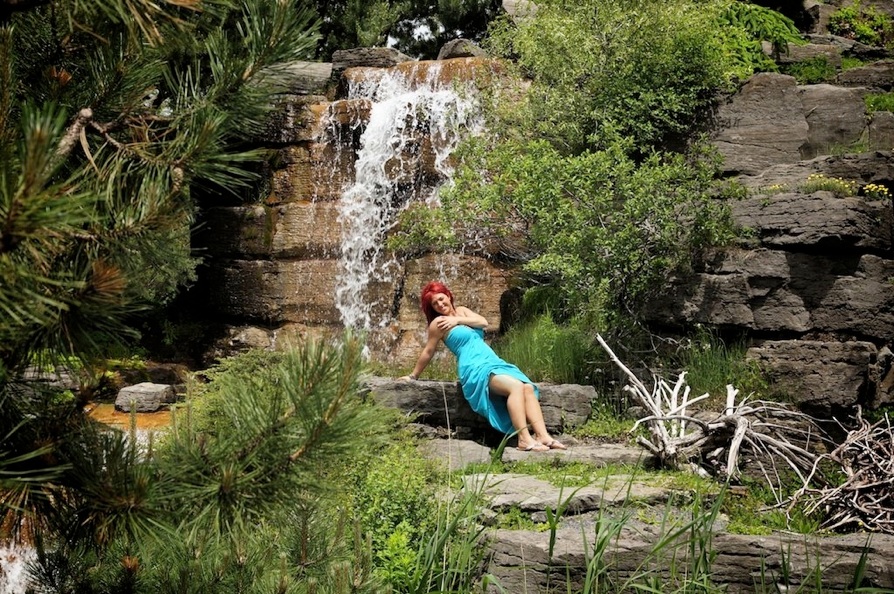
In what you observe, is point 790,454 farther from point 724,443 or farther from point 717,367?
point 717,367

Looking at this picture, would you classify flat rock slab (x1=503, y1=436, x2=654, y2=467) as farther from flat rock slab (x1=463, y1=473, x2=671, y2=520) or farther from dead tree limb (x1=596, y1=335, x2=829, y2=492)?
flat rock slab (x1=463, y1=473, x2=671, y2=520)

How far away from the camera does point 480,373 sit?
8.24 metres

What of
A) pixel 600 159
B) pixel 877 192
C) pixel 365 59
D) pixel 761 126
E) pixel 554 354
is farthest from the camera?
pixel 365 59

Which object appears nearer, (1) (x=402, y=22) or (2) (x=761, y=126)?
(2) (x=761, y=126)

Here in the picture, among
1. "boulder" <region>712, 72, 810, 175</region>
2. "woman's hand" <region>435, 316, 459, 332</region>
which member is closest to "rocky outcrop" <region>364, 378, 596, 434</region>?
"woman's hand" <region>435, 316, 459, 332</region>

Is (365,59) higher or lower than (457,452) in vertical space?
higher

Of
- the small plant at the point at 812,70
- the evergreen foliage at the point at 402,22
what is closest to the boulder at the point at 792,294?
the small plant at the point at 812,70

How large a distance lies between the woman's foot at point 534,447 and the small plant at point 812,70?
7817 millimetres

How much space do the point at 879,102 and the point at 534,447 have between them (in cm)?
706

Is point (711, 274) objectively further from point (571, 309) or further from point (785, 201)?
point (571, 309)

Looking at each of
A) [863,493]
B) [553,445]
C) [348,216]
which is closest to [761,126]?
[553,445]

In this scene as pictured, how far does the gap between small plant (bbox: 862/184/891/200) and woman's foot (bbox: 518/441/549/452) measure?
4171mm

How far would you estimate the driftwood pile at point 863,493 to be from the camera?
224 inches

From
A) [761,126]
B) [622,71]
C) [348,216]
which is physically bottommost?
[348,216]
